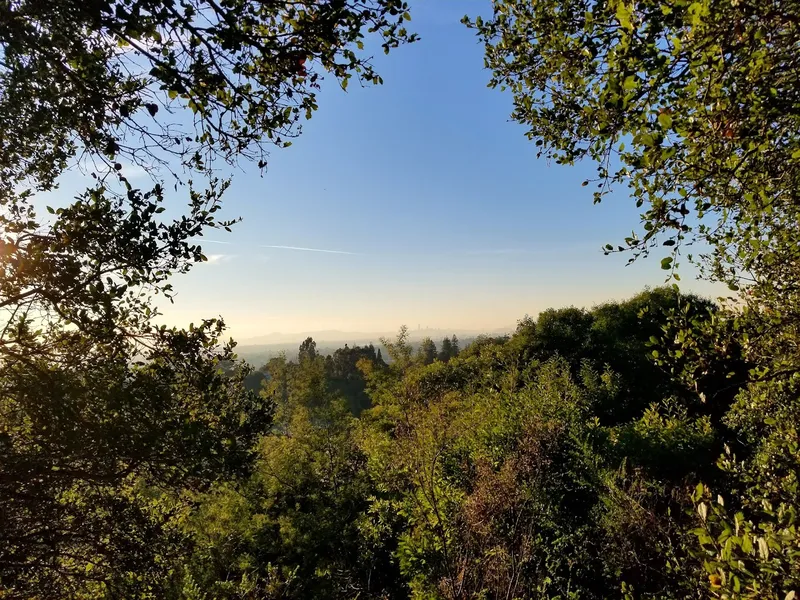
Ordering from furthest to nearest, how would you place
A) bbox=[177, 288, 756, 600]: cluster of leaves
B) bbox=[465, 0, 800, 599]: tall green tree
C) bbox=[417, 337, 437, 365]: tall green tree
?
1. bbox=[417, 337, 437, 365]: tall green tree
2. bbox=[177, 288, 756, 600]: cluster of leaves
3. bbox=[465, 0, 800, 599]: tall green tree

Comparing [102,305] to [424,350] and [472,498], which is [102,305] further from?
[424,350]

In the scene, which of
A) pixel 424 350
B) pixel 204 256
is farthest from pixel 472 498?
pixel 424 350

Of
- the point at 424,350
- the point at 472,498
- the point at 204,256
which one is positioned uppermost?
the point at 204,256

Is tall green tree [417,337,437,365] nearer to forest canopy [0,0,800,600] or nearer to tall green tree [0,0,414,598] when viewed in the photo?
forest canopy [0,0,800,600]

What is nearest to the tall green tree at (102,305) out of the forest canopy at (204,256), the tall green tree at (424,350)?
the forest canopy at (204,256)

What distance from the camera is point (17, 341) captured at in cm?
352

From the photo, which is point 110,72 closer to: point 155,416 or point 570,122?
point 155,416

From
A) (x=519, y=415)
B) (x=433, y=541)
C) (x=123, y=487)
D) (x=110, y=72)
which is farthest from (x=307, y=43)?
(x=519, y=415)

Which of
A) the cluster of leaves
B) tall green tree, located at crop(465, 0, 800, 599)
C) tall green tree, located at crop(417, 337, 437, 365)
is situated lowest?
the cluster of leaves

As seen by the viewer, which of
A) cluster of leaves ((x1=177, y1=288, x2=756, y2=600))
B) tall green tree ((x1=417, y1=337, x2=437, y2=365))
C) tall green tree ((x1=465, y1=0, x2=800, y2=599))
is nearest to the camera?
tall green tree ((x1=465, y1=0, x2=800, y2=599))

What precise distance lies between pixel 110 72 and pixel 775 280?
6220 millimetres

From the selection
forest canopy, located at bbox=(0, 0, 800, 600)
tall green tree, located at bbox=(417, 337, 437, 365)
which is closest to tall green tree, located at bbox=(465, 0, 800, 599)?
forest canopy, located at bbox=(0, 0, 800, 600)

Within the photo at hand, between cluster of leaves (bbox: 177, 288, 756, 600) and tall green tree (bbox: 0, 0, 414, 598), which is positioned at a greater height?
tall green tree (bbox: 0, 0, 414, 598)

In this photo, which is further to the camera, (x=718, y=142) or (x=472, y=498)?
(x=472, y=498)
